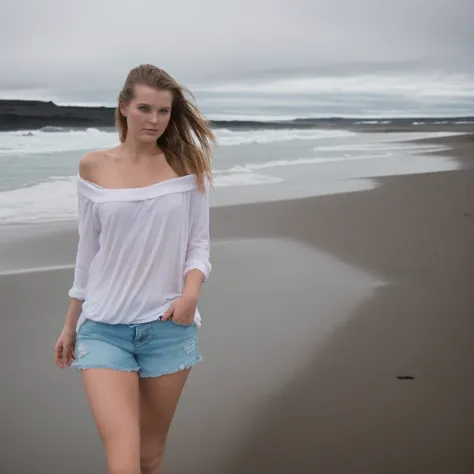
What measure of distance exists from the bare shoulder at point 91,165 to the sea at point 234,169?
4482 mm

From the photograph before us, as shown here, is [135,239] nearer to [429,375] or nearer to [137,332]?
[137,332]

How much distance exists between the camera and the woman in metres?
1.36

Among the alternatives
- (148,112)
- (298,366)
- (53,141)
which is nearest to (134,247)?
(148,112)

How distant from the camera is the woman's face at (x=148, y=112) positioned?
4.66 feet

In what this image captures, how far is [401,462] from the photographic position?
202 centimetres

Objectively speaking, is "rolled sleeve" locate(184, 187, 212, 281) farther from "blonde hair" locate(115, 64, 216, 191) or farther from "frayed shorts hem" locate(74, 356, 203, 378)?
"frayed shorts hem" locate(74, 356, 203, 378)

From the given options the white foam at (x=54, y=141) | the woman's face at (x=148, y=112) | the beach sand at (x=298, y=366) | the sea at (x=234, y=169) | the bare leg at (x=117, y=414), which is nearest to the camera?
the bare leg at (x=117, y=414)

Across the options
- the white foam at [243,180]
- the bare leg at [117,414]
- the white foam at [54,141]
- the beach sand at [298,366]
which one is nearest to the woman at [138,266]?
the bare leg at [117,414]

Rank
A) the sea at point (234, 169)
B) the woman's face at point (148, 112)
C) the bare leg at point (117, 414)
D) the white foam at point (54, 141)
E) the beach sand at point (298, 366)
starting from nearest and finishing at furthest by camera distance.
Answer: the bare leg at point (117, 414)
the woman's face at point (148, 112)
the beach sand at point (298, 366)
the sea at point (234, 169)
the white foam at point (54, 141)

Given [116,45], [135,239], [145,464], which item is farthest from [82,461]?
[116,45]

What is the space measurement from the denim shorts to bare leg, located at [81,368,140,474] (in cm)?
2

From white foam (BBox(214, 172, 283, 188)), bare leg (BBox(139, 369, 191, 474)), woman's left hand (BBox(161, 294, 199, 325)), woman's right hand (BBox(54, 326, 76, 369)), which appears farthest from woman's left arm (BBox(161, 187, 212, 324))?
white foam (BBox(214, 172, 283, 188))

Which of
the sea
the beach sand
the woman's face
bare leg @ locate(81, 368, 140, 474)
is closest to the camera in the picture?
bare leg @ locate(81, 368, 140, 474)

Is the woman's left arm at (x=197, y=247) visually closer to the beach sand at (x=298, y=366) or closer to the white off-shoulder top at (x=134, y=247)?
the white off-shoulder top at (x=134, y=247)
